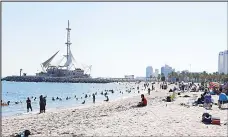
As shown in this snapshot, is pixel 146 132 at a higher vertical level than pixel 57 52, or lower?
lower

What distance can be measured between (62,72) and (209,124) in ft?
515

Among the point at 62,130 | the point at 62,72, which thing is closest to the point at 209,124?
the point at 62,130

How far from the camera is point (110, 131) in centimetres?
1295

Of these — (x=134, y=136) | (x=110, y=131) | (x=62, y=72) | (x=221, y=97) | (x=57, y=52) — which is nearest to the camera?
(x=134, y=136)

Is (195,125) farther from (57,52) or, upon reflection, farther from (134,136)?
(57,52)

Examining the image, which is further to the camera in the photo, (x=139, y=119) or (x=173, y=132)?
(x=139, y=119)

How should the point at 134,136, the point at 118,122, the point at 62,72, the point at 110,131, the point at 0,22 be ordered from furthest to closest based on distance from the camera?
the point at 62,72 → the point at 0,22 → the point at 118,122 → the point at 110,131 → the point at 134,136

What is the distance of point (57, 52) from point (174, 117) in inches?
5561

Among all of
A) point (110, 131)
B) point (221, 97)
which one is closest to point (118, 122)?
point (110, 131)

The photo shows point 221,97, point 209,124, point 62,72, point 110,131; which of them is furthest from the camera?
point 62,72

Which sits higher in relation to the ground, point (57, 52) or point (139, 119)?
point (57, 52)

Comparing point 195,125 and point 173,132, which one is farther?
point 195,125

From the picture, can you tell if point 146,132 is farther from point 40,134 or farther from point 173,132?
point 40,134

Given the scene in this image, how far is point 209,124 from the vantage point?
13.9 m
